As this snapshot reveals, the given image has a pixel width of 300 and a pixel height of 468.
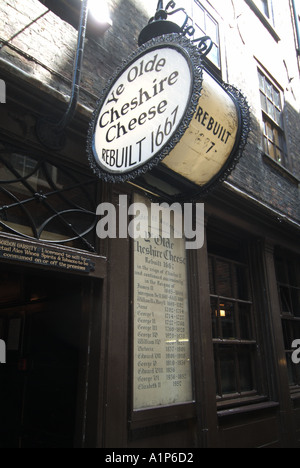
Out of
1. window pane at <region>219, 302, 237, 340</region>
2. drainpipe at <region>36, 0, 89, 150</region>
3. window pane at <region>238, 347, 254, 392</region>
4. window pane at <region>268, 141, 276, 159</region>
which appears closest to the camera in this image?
drainpipe at <region>36, 0, 89, 150</region>

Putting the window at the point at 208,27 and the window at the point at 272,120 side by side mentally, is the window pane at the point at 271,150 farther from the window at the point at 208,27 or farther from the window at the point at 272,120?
the window at the point at 208,27

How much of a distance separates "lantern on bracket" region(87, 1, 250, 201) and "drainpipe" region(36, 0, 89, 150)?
33 centimetres

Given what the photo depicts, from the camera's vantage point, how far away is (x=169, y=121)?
254 centimetres

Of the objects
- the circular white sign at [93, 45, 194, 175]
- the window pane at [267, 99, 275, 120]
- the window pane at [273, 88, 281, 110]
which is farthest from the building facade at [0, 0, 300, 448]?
the window pane at [273, 88, 281, 110]

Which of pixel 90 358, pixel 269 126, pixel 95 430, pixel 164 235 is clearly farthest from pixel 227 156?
pixel 269 126

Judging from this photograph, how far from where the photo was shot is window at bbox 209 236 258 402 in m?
4.99

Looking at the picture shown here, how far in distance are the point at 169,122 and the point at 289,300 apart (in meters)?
5.28

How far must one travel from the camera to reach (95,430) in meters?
3.15

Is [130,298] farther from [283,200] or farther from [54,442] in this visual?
[283,200]

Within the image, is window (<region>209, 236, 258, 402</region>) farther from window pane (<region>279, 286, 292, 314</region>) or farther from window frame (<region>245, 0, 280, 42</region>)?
window frame (<region>245, 0, 280, 42</region>)

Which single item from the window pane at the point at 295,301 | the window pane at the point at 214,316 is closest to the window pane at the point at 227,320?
the window pane at the point at 214,316

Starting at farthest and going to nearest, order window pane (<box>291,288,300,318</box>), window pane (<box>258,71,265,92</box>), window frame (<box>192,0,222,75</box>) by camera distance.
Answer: window pane (<box>258,71,265,92</box>) → window pane (<box>291,288,300,318</box>) → window frame (<box>192,0,222,75</box>)

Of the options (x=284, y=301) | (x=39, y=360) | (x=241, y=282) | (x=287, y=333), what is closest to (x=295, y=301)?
(x=284, y=301)

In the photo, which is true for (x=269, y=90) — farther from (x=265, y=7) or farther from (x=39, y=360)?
(x=39, y=360)
